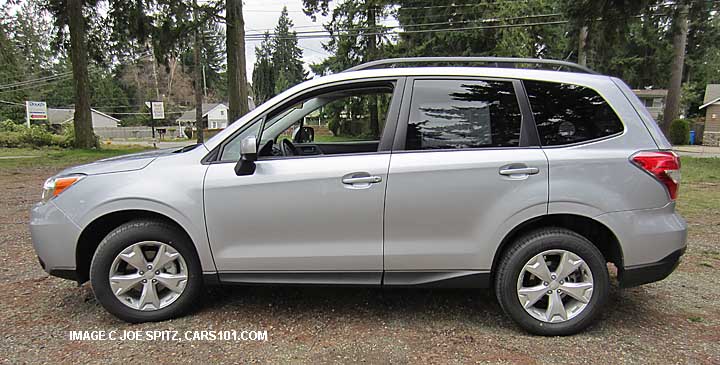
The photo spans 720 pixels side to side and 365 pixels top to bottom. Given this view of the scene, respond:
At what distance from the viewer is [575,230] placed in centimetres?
300

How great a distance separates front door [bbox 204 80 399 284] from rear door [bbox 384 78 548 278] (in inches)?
5.3

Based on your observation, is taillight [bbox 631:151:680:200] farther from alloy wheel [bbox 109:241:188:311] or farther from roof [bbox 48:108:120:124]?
roof [bbox 48:108:120:124]

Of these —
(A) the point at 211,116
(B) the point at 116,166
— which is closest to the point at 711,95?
(B) the point at 116,166

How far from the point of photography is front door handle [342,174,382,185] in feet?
9.22

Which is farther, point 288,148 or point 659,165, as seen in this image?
point 288,148

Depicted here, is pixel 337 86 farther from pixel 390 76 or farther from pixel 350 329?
pixel 350 329

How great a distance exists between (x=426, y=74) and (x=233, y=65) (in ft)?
40.5

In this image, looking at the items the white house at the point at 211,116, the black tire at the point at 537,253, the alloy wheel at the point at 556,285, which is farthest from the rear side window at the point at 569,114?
the white house at the point at 211,116

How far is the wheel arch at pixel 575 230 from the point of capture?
112 inches

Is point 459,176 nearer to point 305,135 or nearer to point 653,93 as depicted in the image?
point 305,135

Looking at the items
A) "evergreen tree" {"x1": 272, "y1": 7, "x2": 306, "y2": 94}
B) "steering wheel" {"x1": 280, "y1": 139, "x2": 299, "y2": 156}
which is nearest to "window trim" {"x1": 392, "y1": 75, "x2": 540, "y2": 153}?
"steering wheel" {"x1": 280, "y1": 139, "x2": 299, "y2": 156}

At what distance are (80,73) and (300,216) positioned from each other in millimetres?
17819

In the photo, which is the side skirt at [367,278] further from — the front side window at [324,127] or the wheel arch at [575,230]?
the front side window at [324,127]

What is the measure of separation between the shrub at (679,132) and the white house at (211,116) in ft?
188
